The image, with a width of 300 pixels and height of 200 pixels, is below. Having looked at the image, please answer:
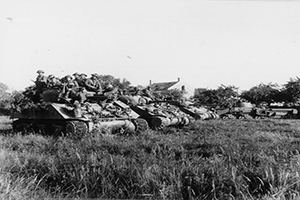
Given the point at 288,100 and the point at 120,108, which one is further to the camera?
the point at 288,100

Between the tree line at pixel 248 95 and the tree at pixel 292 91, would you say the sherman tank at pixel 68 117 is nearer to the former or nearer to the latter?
the tree line at pixel 248 95

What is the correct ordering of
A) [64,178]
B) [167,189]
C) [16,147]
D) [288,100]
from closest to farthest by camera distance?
[167,189]
[64,178]
[16,147]
[288,100]

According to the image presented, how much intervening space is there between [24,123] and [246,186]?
9346 mm

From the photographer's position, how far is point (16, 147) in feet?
26.2

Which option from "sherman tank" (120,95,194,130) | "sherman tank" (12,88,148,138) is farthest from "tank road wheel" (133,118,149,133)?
"sherman tank" (120,95,194,130)

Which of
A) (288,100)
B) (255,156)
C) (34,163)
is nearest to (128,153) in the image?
(34,163)

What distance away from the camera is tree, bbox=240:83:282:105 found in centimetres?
4172

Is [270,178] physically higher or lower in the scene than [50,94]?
lower

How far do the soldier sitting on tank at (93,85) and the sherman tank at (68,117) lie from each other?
101cm

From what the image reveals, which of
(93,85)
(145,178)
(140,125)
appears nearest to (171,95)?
(93,85)

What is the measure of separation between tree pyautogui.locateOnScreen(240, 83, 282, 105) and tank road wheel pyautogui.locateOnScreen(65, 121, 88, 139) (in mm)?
34854

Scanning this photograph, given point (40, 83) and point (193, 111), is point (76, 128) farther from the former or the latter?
point (193, 111)

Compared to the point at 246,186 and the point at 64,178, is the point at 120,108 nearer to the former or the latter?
the point at 64,178

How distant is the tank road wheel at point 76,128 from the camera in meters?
10.1
